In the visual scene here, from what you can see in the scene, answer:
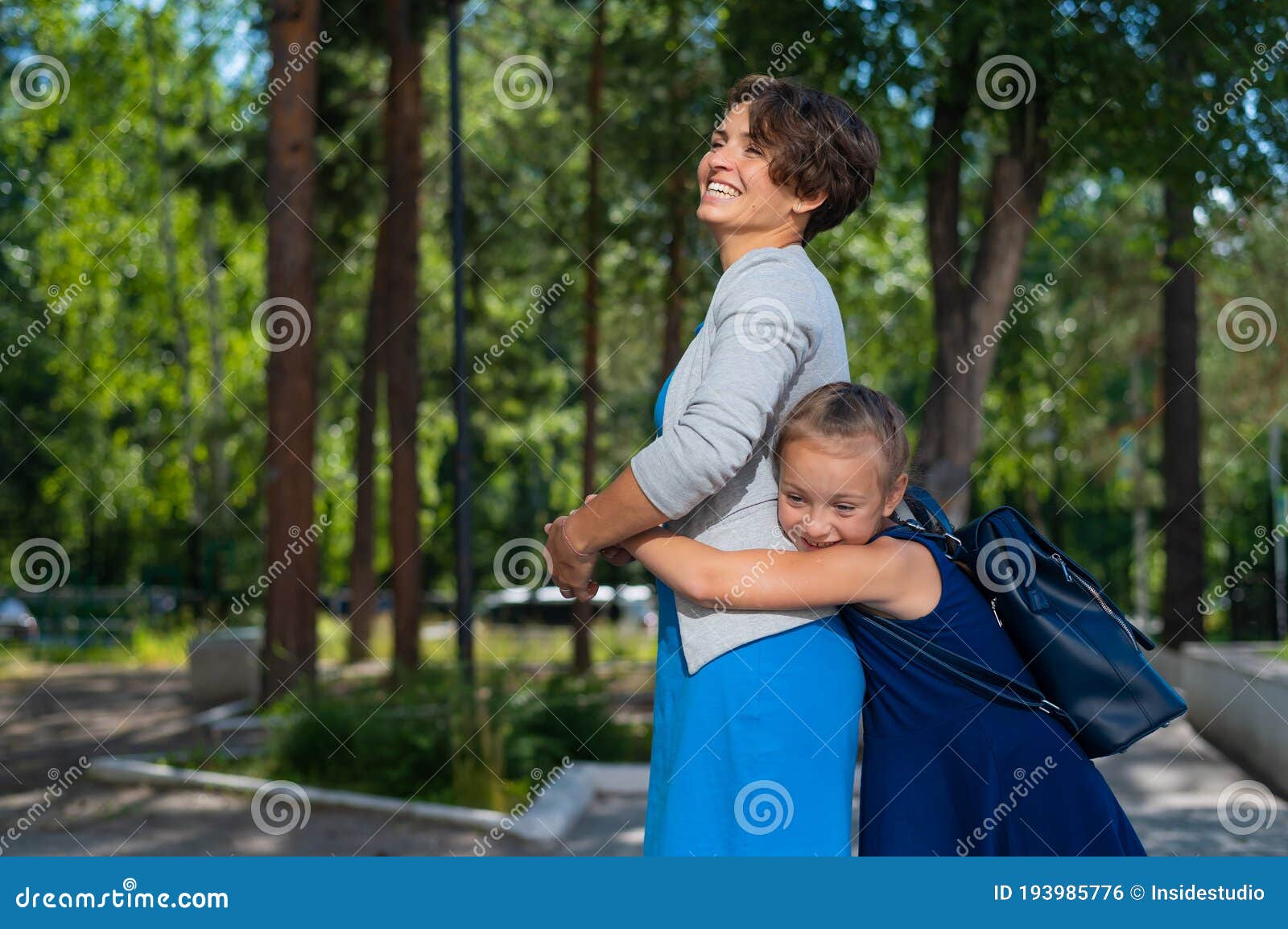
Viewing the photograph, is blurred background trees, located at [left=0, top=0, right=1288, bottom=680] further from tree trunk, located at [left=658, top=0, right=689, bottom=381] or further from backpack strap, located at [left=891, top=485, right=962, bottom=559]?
backpack strap, located at [left=891, top=485, right=962, bottom=559]

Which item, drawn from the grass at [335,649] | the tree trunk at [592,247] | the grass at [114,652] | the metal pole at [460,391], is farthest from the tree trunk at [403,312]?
the grass at [114,652]

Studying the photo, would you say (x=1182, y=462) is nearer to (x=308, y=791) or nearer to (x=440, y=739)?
(x=440, y=739)

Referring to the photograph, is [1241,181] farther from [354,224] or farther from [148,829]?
[354,224]

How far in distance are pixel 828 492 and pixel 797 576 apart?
15cm

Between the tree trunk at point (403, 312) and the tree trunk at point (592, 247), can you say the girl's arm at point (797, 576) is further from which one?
the tree trunk at point (592, 247)

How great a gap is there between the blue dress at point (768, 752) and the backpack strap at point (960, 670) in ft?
0.27

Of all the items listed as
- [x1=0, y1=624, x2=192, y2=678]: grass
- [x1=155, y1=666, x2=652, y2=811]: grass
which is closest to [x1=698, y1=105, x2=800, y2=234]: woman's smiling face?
[x1=155, y1=666, x2=652, y2=811]: grass

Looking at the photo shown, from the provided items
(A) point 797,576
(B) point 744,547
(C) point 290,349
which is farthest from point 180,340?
(A) point 797,576

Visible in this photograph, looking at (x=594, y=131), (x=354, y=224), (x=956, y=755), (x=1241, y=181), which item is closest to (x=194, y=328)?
(x=354, y=224)

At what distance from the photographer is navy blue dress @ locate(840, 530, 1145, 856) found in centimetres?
223

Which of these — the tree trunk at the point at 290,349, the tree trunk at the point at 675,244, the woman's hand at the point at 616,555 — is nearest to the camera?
the woman's hand at the point at 616,555

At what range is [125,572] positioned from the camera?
28.4m

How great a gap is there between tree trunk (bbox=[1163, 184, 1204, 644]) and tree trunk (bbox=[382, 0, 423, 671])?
8181 mm

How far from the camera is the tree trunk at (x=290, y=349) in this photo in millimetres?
11766
